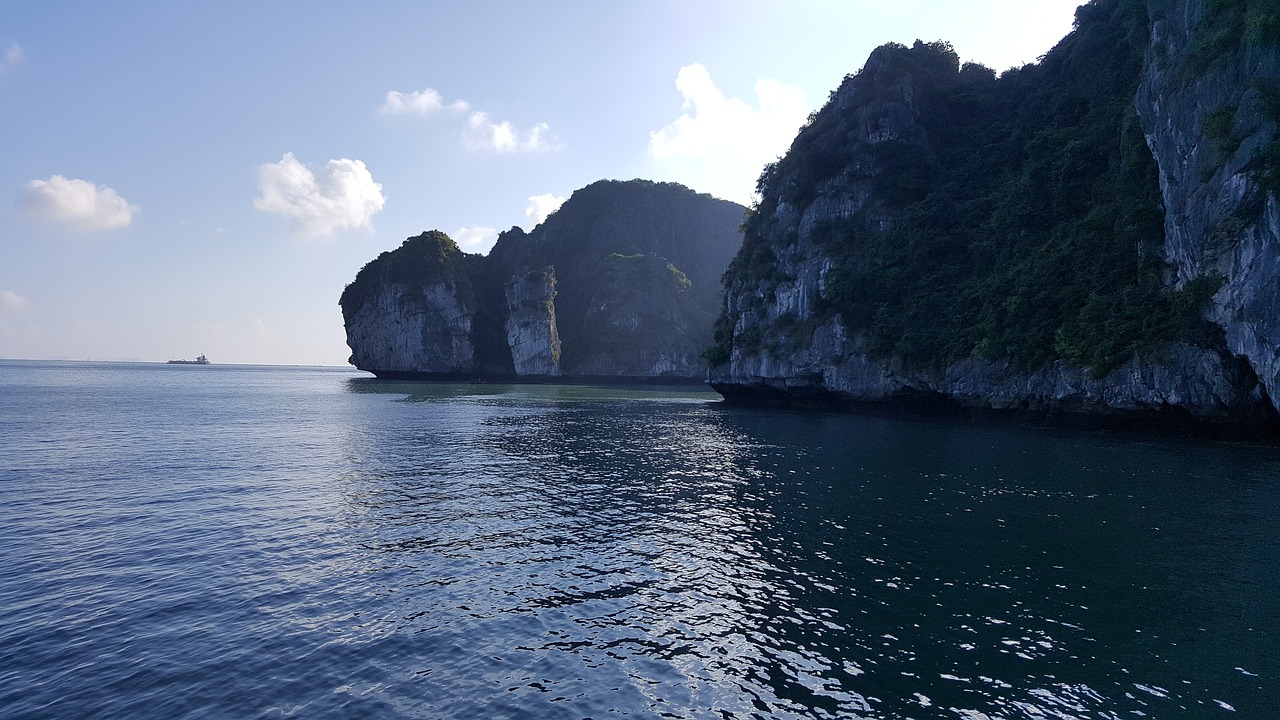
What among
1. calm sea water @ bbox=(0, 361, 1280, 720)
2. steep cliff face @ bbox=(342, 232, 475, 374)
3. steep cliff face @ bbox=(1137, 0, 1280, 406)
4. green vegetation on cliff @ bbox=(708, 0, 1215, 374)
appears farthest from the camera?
steep cliff face @ bbox=(342, 232, 475, 374)

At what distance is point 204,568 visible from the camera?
1589 centimetres

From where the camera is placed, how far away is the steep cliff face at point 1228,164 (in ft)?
111

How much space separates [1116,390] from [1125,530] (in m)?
30.4

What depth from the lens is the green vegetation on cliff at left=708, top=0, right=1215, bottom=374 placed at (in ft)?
154

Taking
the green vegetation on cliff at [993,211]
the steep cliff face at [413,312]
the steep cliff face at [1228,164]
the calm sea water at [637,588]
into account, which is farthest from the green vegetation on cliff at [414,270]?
the steep cliff face at [1228,164]

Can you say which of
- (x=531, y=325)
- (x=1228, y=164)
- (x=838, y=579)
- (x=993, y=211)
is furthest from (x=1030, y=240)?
(x=531, y=325)

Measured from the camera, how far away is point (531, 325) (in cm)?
15812

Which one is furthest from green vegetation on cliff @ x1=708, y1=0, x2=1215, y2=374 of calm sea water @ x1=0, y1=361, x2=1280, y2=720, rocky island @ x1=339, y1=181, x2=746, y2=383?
rocky island @ x1=339, y1=181, x2=746, y2=383

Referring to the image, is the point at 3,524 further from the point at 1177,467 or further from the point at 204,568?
the point at 1177,467

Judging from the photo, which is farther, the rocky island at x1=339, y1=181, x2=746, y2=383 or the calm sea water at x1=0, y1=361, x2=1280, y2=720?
the rocky island at x1=339, y1=181, x2=746, y2=383

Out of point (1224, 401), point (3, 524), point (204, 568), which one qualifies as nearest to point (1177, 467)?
point (1224, 401)

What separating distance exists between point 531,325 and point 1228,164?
137757mm

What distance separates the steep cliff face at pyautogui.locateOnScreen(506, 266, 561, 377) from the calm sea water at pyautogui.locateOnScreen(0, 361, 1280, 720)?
4973 inches

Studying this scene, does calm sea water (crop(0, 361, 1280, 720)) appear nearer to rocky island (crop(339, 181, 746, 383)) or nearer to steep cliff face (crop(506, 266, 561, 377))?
rocky island (crop(339, 181, 746, 383))
